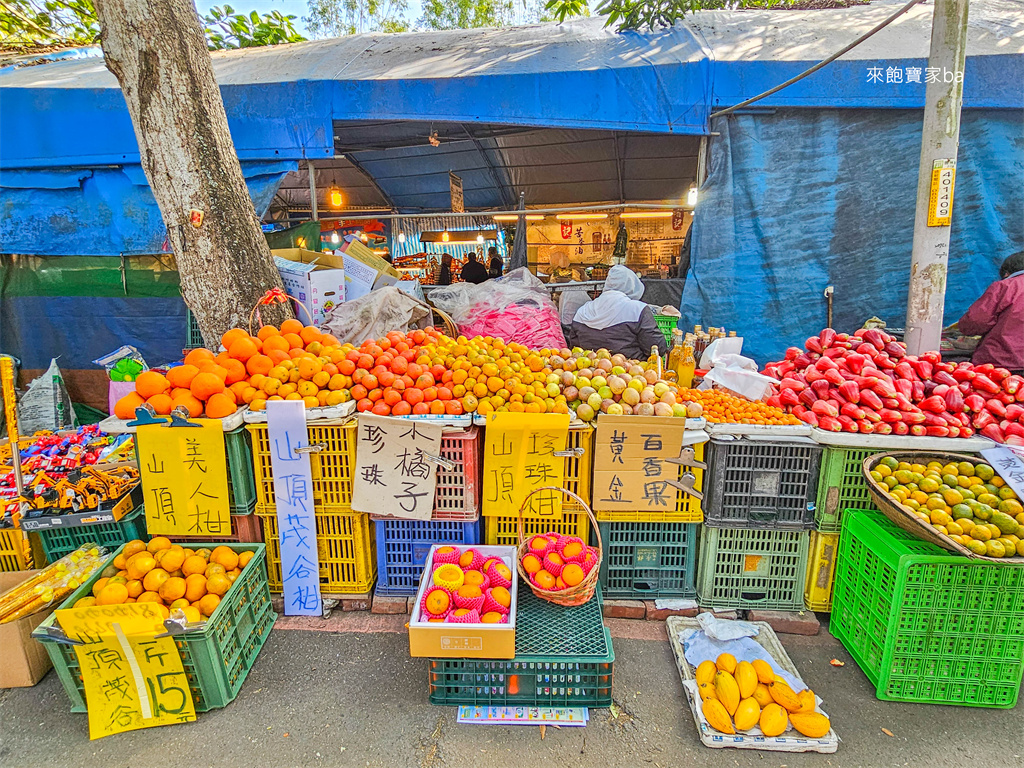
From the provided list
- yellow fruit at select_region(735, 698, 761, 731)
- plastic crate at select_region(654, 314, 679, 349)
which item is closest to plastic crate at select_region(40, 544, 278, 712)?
yellow fruit at select_region(735, 698, 761, 731)

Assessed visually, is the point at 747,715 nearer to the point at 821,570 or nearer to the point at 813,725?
the point at 813,725

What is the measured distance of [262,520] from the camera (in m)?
3.35

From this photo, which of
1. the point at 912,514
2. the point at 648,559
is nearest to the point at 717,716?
the point at 648,559

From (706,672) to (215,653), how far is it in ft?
7.94

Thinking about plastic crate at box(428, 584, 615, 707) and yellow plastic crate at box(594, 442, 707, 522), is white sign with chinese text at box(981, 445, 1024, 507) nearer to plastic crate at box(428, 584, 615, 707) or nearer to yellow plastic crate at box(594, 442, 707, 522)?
yellow plastic crate at box(594, 442, 707, 522)

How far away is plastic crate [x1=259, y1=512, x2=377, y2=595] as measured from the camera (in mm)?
3299

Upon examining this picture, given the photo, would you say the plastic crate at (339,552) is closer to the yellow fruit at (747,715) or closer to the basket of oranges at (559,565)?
the basket of oranges at (559,565)

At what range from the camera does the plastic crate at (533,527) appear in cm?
329

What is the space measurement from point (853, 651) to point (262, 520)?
359 centimetres

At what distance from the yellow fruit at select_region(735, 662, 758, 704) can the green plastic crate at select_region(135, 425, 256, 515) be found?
2.86 m

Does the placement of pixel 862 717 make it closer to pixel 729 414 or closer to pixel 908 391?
pixel 729 414

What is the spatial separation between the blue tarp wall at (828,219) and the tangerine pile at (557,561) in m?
4.26

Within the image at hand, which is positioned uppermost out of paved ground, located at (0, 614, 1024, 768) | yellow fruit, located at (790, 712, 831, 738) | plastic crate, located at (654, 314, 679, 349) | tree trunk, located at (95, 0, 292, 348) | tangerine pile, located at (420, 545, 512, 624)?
tree trunk, located at (95, 0, 292, 348)

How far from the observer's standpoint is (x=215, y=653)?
2568 mm
